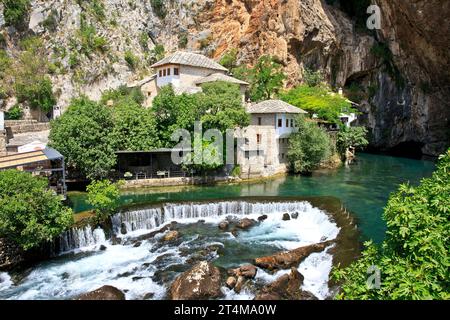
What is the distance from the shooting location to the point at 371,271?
824 centimetres

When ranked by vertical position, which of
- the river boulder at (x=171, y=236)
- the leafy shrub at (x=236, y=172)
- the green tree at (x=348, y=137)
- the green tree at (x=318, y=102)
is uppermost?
the green tree at (x=318, y=102)

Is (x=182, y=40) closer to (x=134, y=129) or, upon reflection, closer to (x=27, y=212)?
(x=134, y=129)

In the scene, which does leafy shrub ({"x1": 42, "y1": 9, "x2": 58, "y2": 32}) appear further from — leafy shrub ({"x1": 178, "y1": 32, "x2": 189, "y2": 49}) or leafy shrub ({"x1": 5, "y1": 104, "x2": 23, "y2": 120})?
leafy shrub ({"x1": 178, "y1": 32, "x2": 189, "y2": 49})

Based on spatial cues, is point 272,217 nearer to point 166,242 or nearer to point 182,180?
point 166,242

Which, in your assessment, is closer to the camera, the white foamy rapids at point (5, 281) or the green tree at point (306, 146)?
the white foamy rapids at point (5, 281)

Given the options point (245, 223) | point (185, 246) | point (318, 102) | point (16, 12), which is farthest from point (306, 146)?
point (16, 12)

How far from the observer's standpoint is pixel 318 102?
40.5 metres

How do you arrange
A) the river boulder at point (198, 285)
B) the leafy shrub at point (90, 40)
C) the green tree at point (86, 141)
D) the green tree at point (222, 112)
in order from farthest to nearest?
the leafy shrub at point (90, 40), the green tree at point (222, 112), the green tree at point (86, 141), the river boulder at point (198, 285)

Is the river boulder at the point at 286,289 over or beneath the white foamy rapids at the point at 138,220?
beneath

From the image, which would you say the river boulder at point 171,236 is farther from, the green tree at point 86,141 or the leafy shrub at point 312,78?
the leafy shrub at point 312,78

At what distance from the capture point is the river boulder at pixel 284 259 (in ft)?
Answer: 50.3

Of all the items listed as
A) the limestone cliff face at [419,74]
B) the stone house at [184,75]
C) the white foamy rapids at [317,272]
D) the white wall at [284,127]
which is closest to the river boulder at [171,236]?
the white foamy rapids at [317,272]

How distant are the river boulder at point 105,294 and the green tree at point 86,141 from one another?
13769 mm

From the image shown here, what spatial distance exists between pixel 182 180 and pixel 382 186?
645 inches
